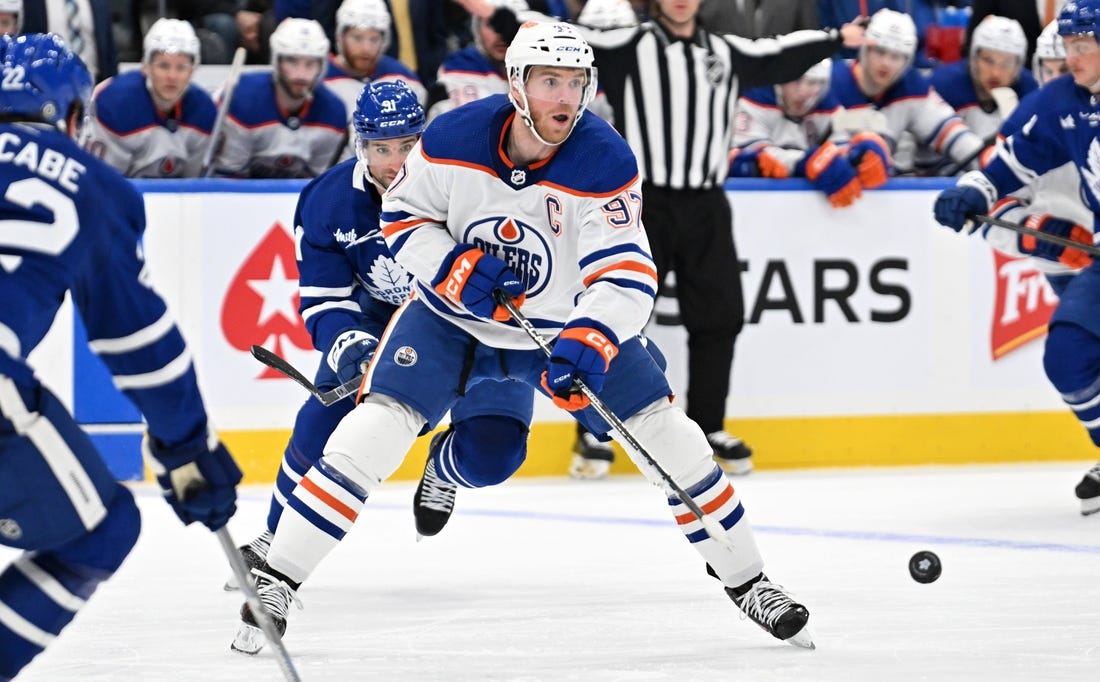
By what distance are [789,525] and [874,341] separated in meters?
1.70

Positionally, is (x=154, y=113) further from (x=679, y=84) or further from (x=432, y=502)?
(x=432, y=502)

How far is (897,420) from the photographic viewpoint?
23.2ft

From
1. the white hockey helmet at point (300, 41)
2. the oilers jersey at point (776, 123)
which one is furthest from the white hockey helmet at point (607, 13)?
the white hockey helmet at point (300, 41)

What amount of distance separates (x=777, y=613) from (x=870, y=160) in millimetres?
3760

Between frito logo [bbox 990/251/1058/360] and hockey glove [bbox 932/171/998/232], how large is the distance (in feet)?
5.10

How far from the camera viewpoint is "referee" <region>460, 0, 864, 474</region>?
6.66 m

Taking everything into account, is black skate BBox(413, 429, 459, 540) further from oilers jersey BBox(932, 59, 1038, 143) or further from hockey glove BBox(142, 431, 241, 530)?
oilers jersey BBox(932, 59, 1038, 143)

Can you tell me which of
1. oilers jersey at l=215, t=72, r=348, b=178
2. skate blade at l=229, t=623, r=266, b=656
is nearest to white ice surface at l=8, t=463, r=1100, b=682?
skate blade at l=229, t=623, r=266, b=656

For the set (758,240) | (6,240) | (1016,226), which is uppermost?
(6,240)

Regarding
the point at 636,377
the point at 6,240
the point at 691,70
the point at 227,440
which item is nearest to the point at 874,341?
the point at 691,70

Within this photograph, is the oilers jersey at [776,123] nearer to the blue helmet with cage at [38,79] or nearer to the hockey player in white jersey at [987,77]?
the hockey player in white jersey at [987,77]

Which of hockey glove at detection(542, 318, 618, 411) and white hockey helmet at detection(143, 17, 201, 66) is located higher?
hockey glove at detection(542, 318, 618, 411)

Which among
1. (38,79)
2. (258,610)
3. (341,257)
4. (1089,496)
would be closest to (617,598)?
(341,257)

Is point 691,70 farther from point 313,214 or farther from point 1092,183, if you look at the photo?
point 313,214
